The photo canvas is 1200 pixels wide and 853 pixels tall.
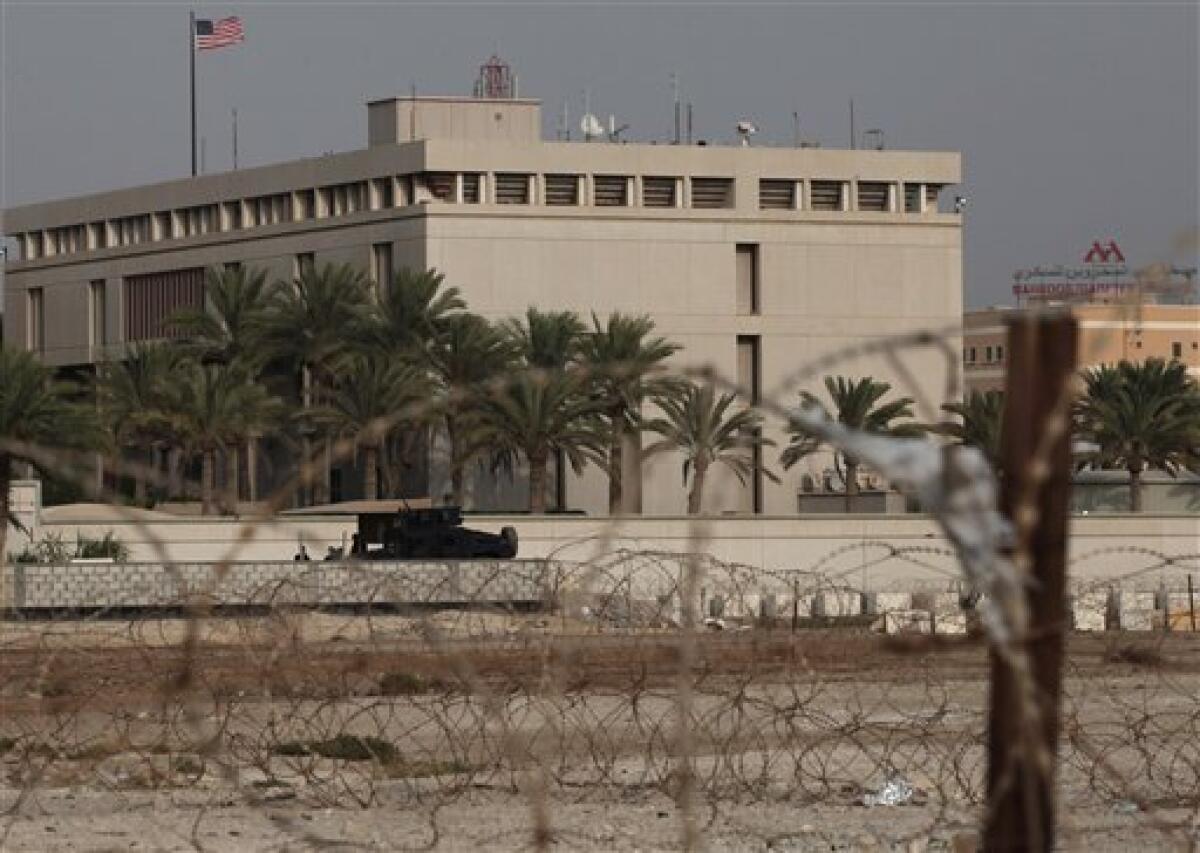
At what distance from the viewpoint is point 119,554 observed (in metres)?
53.3

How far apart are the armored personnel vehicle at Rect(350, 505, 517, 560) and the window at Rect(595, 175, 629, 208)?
2664 cm

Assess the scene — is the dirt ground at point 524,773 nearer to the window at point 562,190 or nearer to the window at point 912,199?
the window at point 562,190

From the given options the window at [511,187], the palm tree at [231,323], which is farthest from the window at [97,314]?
the palm tree at [231,323]

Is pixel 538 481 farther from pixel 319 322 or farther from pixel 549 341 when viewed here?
pixel 319 322

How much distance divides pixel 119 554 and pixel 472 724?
100.0 feet

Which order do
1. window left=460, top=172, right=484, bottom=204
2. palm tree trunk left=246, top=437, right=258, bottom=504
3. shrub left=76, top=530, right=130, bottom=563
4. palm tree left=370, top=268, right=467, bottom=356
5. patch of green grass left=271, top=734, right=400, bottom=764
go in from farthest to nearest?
1. window left=460, top=172, right=484, bottom=204
2. palm tree trunk left=246, top=437, right=258, bottom=504
3. palm tree left=370, top=268, right=467, bottom=356
4. shrub left=76, top=530, right=130, bottom=563
5. patch of green grass left=271, top=734, right=400, bottom=764

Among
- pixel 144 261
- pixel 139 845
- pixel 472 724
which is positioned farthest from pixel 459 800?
pixel 144 261

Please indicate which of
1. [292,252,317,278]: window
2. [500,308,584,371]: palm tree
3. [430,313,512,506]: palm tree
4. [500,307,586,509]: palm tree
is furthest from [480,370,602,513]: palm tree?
[292,252,317,278]: window

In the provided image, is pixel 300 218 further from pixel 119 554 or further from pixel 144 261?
pixel 119 554

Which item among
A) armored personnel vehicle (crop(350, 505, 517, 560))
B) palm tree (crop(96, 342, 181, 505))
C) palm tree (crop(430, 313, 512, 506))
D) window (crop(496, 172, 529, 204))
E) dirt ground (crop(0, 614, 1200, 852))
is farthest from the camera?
window (crop(496, 172, 529, 204))

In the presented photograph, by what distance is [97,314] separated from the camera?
297ft

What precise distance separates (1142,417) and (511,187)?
911 inches

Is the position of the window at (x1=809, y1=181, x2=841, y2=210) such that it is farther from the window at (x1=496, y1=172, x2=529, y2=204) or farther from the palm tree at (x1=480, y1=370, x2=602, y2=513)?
the palm tree at (x1=480, y1=370, x2=602, y2=513)

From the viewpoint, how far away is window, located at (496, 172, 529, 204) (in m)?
78.5
